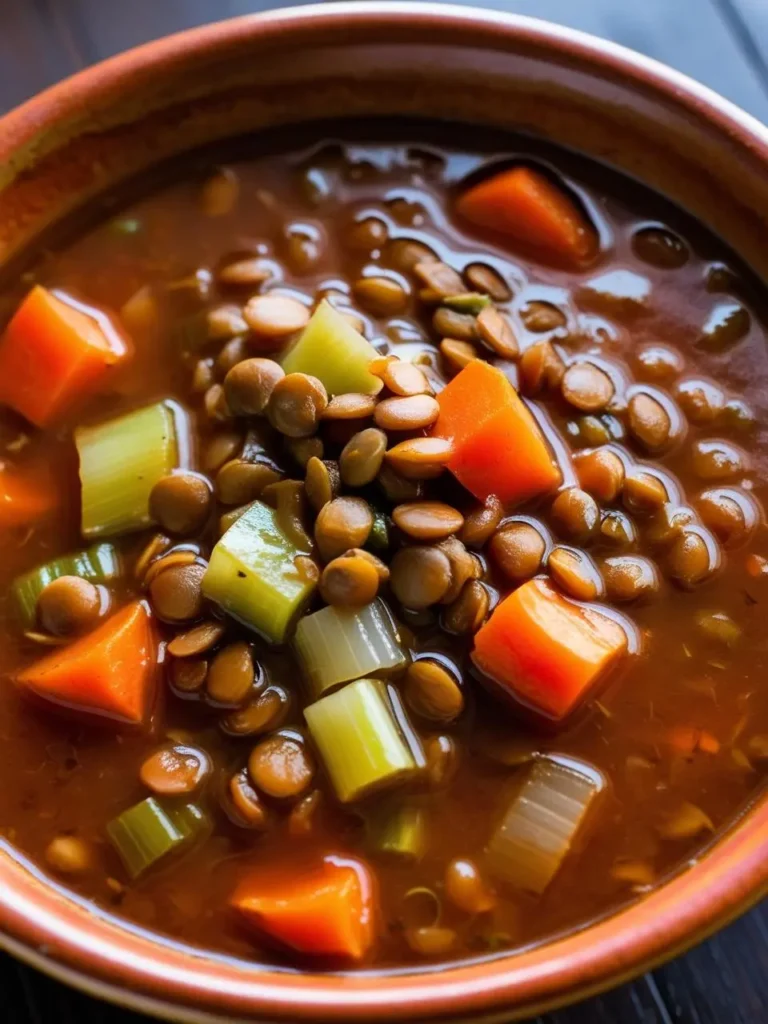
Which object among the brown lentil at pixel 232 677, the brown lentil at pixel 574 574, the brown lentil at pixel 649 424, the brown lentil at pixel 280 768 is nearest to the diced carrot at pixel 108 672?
the brown lentil at pixel 232 677

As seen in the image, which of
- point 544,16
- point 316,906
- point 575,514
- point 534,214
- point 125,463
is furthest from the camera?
point 544,16

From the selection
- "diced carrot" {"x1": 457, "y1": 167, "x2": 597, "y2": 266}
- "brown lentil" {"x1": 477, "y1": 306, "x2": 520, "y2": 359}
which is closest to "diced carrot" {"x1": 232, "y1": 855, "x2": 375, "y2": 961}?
"brown lentil" {"x1": 477, "y1": 306, "x2": 520, "y2": 359}

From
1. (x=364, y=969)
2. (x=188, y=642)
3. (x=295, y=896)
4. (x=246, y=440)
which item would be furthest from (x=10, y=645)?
(x=364, y=969)

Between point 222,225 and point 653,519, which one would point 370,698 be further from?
point 222,225

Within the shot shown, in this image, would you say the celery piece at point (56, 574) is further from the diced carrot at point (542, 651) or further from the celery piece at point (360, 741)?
the diced carrot at point (542, 651)

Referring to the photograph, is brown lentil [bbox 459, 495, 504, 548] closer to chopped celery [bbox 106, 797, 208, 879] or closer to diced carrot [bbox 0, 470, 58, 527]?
chopped celery [bbox 106, 797, 208, 879]

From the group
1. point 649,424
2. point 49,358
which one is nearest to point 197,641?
point 49,358

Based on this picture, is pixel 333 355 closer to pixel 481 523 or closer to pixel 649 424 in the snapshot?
pixel 481 523
